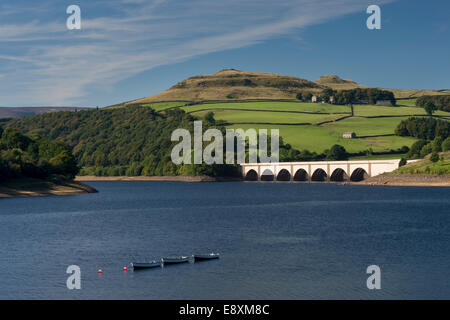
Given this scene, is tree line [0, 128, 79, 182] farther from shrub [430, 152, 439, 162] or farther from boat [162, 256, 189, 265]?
shrub [430, 152, 439, 162]

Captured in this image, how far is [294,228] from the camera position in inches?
3238

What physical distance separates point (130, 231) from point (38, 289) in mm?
36031

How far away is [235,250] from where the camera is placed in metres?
63.6

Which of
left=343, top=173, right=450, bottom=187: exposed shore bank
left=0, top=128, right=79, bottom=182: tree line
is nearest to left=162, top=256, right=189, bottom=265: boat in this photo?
left=0, top=128, right=79, bottom=182: tree line

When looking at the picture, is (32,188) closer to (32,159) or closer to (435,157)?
(32,159)

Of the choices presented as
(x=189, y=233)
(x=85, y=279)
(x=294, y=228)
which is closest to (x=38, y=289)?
(x=85, y=279)

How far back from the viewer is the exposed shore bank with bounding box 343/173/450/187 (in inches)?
6496

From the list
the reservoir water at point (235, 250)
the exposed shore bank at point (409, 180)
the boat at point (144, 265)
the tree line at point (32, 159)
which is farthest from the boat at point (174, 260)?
the exposed shore bank at point (409, 180)

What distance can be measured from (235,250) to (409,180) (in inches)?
4888

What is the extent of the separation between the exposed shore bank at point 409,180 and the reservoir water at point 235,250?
54.1 m

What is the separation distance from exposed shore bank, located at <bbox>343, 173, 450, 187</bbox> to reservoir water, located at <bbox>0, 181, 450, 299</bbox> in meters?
54.1

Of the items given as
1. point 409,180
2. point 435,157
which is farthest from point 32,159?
point 435,157

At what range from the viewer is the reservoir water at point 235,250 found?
45.4m
